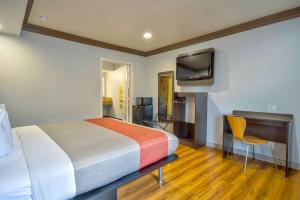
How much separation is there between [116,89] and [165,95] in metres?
2.16

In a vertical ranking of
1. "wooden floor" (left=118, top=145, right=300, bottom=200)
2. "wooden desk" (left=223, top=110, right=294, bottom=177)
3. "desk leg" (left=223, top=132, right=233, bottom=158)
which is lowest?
"wooden floor" (left=118, top=145, right=300, bottom=200)

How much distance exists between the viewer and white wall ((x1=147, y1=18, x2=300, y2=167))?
2.40 meters

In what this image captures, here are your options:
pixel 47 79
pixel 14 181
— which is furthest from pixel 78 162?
pixel 47 79

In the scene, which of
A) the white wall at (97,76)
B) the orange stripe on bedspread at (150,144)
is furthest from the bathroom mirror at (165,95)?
the orange stripe on bedspread at (150,144)

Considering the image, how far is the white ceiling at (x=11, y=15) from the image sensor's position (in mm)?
1854

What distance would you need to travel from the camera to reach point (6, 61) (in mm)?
2760

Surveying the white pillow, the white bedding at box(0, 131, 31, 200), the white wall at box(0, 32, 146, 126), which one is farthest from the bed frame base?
the white wall at box(0, 32, 146, 126)

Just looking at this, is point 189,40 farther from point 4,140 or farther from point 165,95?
point 4,140

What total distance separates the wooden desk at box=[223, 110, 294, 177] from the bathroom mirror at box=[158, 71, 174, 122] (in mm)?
1581

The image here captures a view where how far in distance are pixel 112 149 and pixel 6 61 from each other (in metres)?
2.81

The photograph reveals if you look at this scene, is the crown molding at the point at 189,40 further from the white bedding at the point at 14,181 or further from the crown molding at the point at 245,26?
the white bedding at the point at 14,181

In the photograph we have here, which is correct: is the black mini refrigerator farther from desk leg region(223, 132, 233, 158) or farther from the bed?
the bed

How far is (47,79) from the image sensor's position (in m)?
3.16

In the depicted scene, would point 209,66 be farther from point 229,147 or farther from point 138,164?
point 138,164
